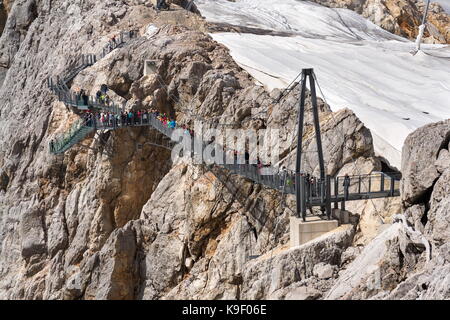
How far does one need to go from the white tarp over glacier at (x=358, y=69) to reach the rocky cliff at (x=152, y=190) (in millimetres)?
2492

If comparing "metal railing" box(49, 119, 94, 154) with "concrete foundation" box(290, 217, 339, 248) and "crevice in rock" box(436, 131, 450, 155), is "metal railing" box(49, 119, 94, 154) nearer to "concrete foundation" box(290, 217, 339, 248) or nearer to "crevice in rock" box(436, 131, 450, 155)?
"concrete foundation" box(290, 217, 339, 248)

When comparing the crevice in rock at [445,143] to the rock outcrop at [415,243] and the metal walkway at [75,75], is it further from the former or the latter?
the metal walkway at [75,75]

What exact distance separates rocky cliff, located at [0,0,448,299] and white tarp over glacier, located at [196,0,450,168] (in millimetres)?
2492

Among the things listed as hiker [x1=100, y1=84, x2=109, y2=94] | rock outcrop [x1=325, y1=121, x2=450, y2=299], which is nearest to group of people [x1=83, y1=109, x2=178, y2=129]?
hiker [x1=100, y1=84, x2=109, y2=94]

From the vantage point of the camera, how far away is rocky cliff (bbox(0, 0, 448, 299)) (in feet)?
84.6

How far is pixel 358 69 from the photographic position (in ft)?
141

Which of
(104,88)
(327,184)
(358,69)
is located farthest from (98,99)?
(327,184)

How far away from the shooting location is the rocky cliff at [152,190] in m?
25.8

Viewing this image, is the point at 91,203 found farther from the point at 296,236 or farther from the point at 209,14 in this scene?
the point at 209,14

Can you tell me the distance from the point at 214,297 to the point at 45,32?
2675cm

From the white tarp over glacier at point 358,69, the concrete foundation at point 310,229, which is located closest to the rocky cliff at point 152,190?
the concrete foundation at point 310,229

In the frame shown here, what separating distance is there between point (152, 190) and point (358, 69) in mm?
14416

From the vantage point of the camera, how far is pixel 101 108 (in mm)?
37969
